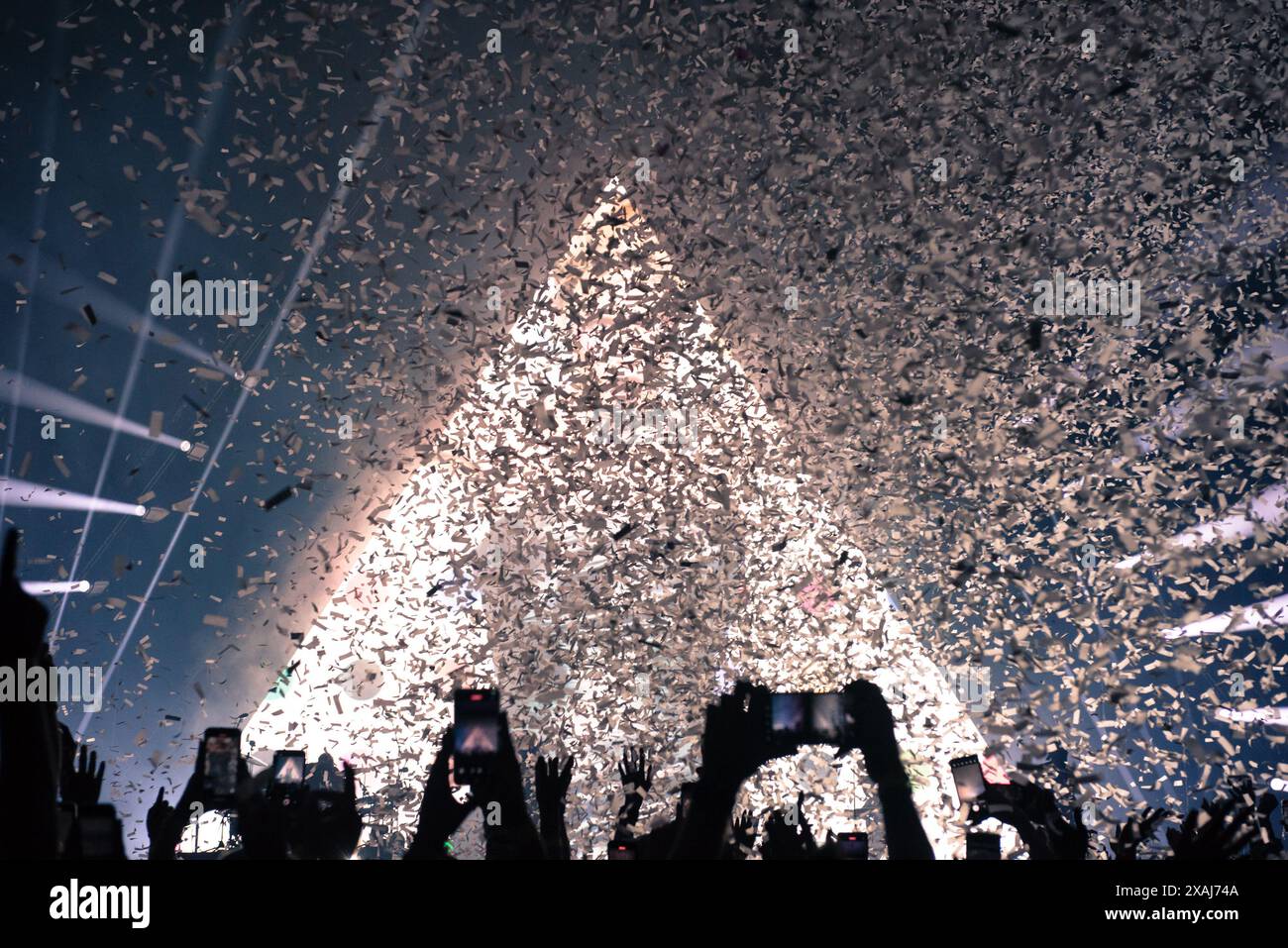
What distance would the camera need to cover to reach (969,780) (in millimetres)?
2947

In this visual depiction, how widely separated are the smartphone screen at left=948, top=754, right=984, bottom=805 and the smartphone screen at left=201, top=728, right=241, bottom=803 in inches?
77.0

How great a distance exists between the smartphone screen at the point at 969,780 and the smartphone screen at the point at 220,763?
1957 millimetres

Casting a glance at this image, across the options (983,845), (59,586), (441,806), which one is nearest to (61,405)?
(59,586)

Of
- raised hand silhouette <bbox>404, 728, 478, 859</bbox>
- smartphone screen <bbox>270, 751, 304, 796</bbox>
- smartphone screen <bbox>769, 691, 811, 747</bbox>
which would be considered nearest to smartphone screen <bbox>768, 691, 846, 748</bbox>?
smartphone screen <bbox>769, 691, 811, 747</bbox>

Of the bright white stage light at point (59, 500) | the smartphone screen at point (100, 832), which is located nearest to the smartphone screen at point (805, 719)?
the smartphone screen at point (100, 832)

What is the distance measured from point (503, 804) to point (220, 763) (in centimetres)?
96

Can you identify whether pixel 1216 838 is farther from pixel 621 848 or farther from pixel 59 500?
pixel 59 500

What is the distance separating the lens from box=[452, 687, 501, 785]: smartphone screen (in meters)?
2.70

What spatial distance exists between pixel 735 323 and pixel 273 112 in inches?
96.8

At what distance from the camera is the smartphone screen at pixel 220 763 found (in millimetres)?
2955

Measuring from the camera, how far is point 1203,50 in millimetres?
4699

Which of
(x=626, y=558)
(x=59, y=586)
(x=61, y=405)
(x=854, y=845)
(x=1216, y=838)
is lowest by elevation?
(x=854, y=845)

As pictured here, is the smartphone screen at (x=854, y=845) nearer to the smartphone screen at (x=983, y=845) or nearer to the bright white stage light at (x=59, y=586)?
the smartphone screen at (x=983, y=845)
